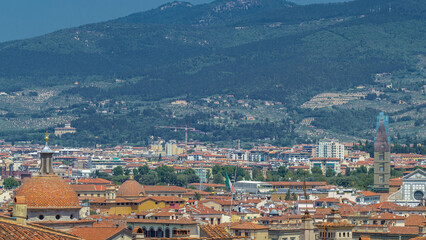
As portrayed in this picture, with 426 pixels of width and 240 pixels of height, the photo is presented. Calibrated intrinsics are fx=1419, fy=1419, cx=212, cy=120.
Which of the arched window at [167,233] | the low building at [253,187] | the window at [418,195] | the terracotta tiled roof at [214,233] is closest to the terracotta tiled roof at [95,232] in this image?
the terracotta tiled roof at [214,233]

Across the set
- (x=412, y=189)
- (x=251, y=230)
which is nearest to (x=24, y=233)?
(x=251, y=230)

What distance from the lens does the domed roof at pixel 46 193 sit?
1761 inches

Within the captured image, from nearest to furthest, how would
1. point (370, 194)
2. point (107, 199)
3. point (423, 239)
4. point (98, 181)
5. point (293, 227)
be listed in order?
point (423, 239), point (293, 227), point (107, 199), point (370, 194), point (98, 181)

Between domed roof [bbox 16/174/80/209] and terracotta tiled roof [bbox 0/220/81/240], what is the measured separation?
2178cm

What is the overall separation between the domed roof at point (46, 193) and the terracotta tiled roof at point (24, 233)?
71.5 ft

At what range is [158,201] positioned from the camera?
115m

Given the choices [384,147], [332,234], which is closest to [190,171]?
[384,147]

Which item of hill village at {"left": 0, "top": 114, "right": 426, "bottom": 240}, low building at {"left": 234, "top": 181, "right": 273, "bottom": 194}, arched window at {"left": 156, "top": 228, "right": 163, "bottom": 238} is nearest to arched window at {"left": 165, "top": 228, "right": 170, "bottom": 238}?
hill village at {"left": 0, "top": 114, "right": 426, "bottom": 240}

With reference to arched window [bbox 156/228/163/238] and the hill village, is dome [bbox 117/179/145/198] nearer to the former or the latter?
the hill village

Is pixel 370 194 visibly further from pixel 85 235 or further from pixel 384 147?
pixel 85 235

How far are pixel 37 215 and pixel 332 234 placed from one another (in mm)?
14597

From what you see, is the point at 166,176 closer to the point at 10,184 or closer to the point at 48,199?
the point at 10,184

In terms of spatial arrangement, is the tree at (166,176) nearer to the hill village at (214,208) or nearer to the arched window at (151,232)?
the hill village at (214,208)

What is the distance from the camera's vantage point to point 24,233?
21953 mm
